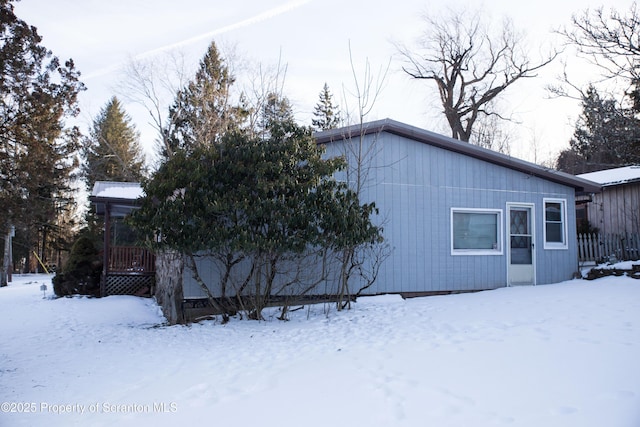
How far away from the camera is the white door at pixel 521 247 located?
1127 centimetres

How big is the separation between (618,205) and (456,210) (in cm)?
895

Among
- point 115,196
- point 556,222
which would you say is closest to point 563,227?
point 556,222

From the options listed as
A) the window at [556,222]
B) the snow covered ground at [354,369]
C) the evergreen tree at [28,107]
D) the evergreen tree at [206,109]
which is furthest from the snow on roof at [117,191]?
the window at [556,222]

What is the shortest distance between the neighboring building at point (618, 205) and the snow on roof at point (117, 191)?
14.1 metres

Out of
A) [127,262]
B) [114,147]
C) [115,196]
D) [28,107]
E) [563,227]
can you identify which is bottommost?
[127,262]

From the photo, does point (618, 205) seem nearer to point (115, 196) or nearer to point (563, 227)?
point (563, 227)

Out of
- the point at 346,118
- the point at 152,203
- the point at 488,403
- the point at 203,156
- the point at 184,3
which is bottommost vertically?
the point at 488,403

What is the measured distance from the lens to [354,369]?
17.1ft

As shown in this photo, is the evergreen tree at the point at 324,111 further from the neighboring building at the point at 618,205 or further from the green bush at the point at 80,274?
the green bush at the point at 80,274

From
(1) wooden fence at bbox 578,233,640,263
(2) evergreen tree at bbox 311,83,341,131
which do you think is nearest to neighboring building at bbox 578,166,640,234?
(1) wooden fence at bbox 578,233,640,263

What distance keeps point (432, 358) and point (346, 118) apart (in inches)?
260

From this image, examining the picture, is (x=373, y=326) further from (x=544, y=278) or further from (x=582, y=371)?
(x=544, y=278)

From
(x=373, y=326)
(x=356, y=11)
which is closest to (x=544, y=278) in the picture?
(x=373, y=326)

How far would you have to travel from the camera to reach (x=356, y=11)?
11852mm
